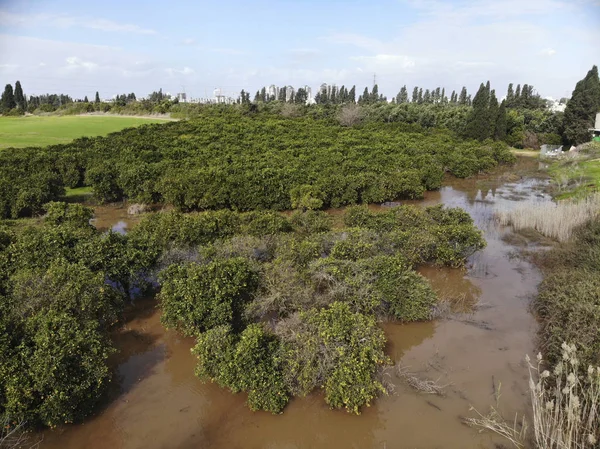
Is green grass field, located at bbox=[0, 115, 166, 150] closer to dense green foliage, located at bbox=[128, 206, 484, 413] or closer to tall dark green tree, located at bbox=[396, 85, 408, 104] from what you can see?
dense green foliage, located at bbox=[128, 206, 484, 413]

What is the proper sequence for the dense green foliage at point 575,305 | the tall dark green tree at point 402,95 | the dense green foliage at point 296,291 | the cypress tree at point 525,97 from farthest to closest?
the tall dark green tree at point 402,95 < the cypress tree at point 525,97 < the dense green foliage at point 575,305 < the dense green foliage at point 296,291

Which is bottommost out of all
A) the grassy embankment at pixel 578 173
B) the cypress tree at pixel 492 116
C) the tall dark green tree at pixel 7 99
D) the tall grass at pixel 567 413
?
the tall grass at pixel 567 413

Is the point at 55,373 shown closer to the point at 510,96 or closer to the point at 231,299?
the point at 231,299

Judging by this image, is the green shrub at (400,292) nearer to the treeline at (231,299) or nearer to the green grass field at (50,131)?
the treeline at (231,299)

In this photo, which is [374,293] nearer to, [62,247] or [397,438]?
[397,438]

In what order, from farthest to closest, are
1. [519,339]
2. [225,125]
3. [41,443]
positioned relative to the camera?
[225,125], [519,339], [41,443]

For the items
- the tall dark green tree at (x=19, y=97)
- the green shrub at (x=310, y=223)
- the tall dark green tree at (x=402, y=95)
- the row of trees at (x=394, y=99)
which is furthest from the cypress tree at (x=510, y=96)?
the tall dark green tree at (x=19, y=97)

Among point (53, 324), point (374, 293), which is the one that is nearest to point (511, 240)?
Answer: point (374, 293)

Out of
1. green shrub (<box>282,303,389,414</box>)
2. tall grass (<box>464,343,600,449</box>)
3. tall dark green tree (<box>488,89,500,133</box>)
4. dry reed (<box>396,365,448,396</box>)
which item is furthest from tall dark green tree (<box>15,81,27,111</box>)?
tall grass (<box>464,343,600,449</box>)
